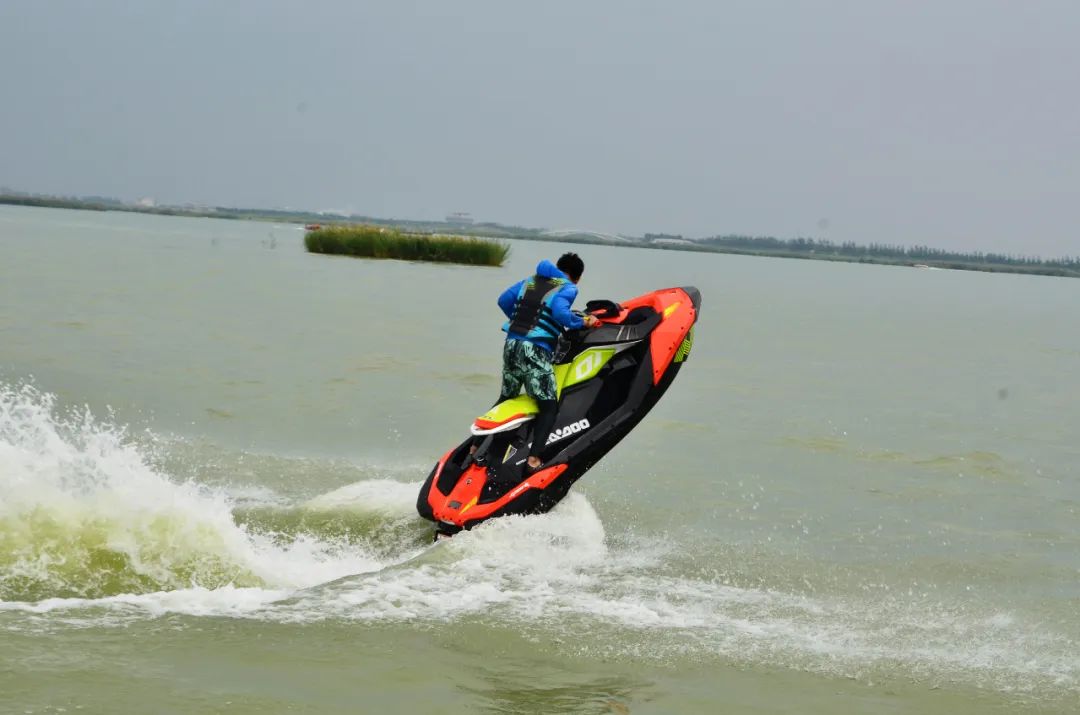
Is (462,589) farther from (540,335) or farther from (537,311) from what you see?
(537,311)

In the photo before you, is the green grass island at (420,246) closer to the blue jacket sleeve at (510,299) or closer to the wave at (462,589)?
the blue jacket sleeve at (510,299)

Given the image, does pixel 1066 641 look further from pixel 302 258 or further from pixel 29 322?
pixel 302 258

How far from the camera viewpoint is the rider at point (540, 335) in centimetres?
775

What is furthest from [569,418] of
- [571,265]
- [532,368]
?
[571,265]

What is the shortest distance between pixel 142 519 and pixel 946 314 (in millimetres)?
39240

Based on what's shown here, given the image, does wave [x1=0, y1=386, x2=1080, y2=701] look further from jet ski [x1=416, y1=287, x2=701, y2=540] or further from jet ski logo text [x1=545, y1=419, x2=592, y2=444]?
jet ski logo text [x1=545, y1=419, x2=592, y2=444]

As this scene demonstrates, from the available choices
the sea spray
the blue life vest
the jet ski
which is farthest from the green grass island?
the sea spray

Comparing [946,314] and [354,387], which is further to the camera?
[946,314]

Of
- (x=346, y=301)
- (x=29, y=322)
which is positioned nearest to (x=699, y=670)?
(x=29, y=322)

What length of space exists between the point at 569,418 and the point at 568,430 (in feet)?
0.32

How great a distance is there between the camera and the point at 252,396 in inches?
542

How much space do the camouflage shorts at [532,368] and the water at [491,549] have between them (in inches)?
31.5

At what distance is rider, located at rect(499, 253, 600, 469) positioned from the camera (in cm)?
775

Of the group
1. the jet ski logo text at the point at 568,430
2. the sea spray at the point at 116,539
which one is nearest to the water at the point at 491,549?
the sea spray at the point at 116,539
